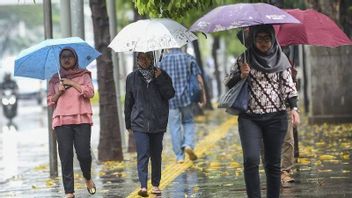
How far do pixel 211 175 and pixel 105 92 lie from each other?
11.9 ft

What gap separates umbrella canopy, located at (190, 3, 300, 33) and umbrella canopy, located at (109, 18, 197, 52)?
4.24 feet

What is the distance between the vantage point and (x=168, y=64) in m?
14.0

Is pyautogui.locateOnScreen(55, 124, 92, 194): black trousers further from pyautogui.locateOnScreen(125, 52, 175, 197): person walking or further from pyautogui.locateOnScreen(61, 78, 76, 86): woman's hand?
pyautogui.locateOnScreen(125, 52, 175, 197): person walking

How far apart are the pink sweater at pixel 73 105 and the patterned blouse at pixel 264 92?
2112mm

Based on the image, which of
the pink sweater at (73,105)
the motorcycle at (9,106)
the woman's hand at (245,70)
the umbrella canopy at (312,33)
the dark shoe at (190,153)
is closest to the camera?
the woman's hand at (245,70)

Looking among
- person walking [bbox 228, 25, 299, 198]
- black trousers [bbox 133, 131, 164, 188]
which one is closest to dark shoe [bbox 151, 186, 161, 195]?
black trousers [bbox 133, 131, 164, 188]

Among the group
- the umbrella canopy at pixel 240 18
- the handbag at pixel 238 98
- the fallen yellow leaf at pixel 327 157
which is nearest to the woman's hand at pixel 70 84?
the umbrella canopy at pixel 240 18

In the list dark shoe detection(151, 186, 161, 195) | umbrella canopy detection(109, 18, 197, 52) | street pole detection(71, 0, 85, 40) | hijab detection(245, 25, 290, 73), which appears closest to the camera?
hijab detection(245, 25, 290, 73)

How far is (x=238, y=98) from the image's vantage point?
8.31 meters

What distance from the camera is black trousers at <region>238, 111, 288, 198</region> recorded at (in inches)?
327

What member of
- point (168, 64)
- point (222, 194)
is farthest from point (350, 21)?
point (222, 194)

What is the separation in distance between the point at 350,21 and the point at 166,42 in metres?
12.9

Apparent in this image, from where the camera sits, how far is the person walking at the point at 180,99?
1398cm

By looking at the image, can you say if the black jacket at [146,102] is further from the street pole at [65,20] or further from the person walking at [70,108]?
the street pole at [65,20]
